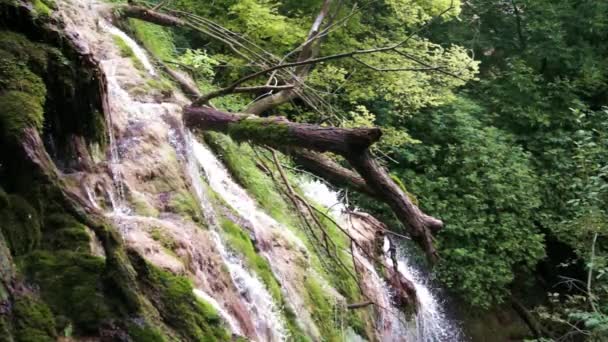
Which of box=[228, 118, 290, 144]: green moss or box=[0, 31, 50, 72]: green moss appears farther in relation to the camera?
box=[228, 118, 290, 144]: green moss

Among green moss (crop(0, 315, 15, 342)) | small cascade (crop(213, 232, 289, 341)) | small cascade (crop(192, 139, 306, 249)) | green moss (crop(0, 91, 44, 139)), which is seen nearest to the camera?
green moss (crop(0, 315, 15, 342))

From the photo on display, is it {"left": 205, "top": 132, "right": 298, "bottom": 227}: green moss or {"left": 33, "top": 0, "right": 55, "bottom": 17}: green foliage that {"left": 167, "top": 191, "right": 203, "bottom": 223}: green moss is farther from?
{"left": 205, "top": 132, "right": 298, "bottom": 227}: green moss

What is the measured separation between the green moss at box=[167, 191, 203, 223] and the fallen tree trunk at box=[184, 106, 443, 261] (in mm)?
727

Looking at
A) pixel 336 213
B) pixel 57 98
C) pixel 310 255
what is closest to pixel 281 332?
pixel 310 255

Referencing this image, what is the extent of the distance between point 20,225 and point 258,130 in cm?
229

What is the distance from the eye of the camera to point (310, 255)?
25.7 feet

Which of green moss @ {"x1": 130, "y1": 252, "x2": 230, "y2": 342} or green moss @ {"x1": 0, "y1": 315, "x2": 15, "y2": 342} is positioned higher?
green moss @ {"x1": 0, "y1": 315, "x2": 15, "y2": 342}

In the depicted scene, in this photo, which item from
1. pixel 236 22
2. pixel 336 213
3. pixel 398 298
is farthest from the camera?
pixel 236 22

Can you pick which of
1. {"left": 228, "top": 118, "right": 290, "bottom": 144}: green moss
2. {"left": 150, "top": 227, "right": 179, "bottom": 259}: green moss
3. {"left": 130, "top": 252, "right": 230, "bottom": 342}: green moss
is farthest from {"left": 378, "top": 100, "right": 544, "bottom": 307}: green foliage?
{"left": 130, "top": 252, "right": 230, "bottom": 342}: green moss

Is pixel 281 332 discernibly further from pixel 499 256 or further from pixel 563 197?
pixel 563 197

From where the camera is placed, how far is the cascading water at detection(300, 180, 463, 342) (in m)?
8.94

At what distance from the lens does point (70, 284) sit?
352cm

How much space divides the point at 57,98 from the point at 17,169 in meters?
0.79

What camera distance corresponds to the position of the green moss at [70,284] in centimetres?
343
